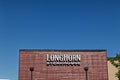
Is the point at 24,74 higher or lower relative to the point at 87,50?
lower

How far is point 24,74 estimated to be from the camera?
66.4m

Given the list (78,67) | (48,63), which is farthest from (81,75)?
(48,63)

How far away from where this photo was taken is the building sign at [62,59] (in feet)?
219

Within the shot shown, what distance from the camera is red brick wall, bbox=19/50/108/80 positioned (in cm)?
6650

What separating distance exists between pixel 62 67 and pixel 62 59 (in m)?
1.36

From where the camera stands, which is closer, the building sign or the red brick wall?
the red brick wall

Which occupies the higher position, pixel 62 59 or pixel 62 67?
pixel 62 59

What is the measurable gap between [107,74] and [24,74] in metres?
14.0

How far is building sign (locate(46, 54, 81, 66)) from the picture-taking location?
66.7 metres

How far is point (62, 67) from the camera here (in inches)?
2630

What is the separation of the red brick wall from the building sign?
1.68 feet

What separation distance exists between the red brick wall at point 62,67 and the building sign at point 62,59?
1.68 ft

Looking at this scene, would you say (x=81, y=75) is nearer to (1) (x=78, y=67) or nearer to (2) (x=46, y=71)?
(1) (x=78, y=67)

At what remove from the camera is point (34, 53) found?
67.1 m
